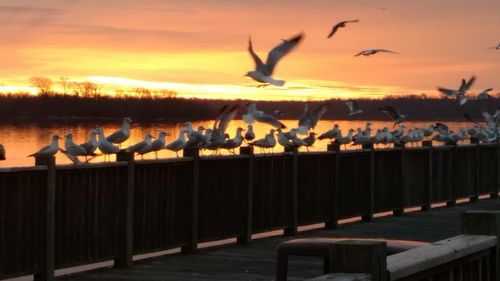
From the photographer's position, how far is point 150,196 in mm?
12945

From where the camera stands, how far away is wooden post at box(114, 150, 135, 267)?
12.4 meters

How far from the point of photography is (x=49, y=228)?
36.5 ft

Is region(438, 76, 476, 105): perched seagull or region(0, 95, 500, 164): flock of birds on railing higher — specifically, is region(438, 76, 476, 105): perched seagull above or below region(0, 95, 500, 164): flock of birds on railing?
above

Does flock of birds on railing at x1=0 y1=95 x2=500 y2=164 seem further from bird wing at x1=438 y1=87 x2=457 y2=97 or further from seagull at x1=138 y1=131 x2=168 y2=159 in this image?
bird wing at x1=438 y1=87 x2=457 y2=97

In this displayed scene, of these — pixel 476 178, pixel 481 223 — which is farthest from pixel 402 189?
pixel 481 223

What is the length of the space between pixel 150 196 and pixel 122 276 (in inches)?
57.0

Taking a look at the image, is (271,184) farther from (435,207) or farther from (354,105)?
(354,105)

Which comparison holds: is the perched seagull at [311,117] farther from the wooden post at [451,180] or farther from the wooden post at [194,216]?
the wooden post at [194,216]

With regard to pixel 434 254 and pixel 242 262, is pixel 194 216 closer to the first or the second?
pixel 242 262

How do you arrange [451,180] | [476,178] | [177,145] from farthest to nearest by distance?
1. [476,178]
2. [451,180]
3. [177,145]

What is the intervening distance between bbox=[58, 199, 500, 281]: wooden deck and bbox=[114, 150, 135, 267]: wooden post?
0.50ft

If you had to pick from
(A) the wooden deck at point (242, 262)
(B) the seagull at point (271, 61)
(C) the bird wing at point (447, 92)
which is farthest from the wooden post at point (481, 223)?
(C) the bird wing at point (447, 92)

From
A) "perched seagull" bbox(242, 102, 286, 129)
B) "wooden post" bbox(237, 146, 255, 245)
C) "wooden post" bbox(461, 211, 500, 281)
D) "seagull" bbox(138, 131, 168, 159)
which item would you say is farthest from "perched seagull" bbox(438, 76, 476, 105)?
"wooden post" bbox(461, 211, 500, 281)

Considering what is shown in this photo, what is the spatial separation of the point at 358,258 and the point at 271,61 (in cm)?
1305
